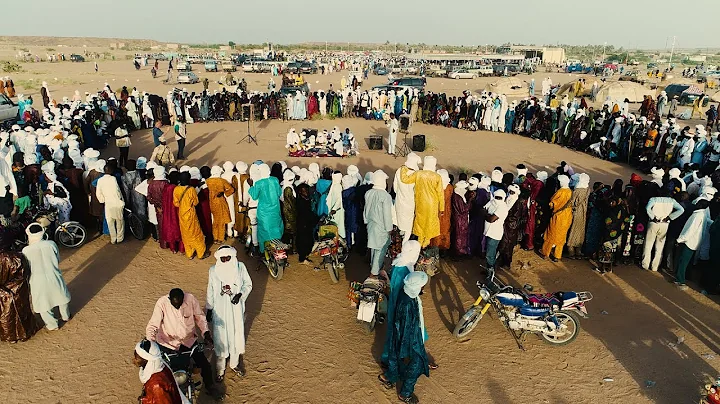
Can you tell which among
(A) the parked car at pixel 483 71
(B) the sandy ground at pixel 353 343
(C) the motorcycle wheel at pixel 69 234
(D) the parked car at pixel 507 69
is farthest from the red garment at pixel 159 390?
(D) the parked car at pixel 507 69

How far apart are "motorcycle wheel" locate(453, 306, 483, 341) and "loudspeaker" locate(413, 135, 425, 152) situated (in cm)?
955

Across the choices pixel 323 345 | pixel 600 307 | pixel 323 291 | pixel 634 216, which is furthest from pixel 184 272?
pixel 634 216

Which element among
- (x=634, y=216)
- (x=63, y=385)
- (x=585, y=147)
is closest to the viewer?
(x=63, y=385)

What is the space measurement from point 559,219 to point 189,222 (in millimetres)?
5924

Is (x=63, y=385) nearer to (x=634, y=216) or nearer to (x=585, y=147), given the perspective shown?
(x=634, y=216)

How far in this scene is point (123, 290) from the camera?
21.1 ft

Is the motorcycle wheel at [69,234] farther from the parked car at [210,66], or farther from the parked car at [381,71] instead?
the parked car at [381,71]

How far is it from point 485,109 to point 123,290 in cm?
1566

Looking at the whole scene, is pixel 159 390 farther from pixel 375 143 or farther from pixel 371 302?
pixel 375 143

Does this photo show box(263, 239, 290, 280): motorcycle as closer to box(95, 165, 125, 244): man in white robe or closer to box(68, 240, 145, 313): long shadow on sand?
box(68, 240, 145, 313): long shadow on sand

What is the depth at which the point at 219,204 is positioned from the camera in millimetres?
7535

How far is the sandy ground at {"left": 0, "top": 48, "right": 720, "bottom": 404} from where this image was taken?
458 cm

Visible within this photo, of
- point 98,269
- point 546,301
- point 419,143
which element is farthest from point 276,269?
point 419,143

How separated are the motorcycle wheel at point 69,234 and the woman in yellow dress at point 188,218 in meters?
2.09
